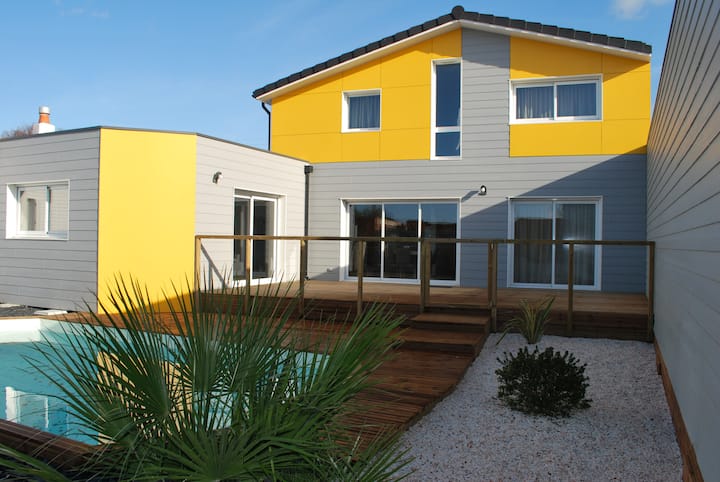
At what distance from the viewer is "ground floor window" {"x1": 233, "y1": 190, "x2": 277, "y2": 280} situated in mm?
9742

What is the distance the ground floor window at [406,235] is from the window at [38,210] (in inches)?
215

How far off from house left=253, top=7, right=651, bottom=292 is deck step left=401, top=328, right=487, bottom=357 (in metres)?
4.25

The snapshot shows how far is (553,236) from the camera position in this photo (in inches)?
421

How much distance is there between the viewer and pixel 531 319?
6.91 m

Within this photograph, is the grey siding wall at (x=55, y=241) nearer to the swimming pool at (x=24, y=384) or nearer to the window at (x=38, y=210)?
the window at (x=38, y=210)

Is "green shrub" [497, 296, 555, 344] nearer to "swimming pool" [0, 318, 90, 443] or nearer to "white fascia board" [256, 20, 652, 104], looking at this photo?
"swimming pool" [0, 318, 90, 443]

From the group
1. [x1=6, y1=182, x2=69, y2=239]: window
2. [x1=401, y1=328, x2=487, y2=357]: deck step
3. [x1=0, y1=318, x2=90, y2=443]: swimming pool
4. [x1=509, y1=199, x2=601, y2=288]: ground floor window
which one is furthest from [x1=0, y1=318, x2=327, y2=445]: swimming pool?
[x1=509, y1=199, x2=601, y2=288]: ground floor window

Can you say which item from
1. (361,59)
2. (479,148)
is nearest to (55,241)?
(361,59)

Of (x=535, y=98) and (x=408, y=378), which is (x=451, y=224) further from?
(x=408, y=378)

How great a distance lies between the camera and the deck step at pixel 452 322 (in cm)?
700

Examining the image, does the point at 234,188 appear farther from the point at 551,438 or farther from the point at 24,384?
the point at 551,438

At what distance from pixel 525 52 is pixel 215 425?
10489 mm

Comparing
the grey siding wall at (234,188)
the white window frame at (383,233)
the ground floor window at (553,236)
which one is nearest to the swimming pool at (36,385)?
the grey siding wall at (234,188)

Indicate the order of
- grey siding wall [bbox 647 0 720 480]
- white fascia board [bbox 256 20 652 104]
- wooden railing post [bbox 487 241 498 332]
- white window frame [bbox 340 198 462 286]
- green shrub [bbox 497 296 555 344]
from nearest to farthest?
grey siding wall [bbox 647 0 720 480]
green shrub [bbox 497 296 555 344]
wooden railing post [bbox 487 241 498 332]
white fascia board [bbox 256 20 652 104]
white window frame [bbox 340 198 462 286]
